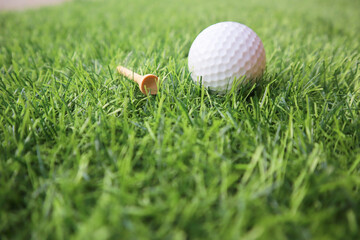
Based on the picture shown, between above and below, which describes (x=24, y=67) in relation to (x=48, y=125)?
above

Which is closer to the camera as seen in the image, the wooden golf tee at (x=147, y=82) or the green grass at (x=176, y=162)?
the green grass at (x=176, y=162)

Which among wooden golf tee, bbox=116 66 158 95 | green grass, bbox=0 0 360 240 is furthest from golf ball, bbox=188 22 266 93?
wooden golf tee, bbox=116 66 158 95

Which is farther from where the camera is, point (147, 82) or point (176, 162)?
point (147, 82)

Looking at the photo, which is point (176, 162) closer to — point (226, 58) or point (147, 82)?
point (147, 82)

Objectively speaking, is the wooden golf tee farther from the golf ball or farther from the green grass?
the golf ball

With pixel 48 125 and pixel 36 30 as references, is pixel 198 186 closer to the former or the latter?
pixel 48 125

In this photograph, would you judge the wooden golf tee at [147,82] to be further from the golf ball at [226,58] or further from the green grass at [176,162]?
the golf ball at [226,58]

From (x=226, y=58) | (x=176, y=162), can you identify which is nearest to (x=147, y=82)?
(x=226, y=58)

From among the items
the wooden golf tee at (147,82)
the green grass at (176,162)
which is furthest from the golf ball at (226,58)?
the wooden golf tee at (147,82)

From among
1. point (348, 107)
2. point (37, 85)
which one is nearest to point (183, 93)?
point (348, 107)
